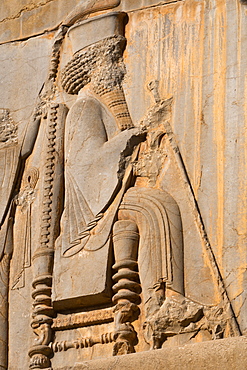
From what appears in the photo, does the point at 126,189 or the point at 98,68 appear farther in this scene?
the point at 98,68

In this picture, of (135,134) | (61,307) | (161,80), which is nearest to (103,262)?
(61,307)

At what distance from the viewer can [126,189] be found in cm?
679

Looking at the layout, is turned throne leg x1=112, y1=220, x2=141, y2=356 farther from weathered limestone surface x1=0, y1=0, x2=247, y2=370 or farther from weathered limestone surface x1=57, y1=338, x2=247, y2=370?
weathered limestone surface x1=57, y1=338, x2=247, y2=370

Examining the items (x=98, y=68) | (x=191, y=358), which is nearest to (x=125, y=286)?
(x=191, y=358)

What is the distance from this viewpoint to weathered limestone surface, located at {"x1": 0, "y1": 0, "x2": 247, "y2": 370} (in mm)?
6334

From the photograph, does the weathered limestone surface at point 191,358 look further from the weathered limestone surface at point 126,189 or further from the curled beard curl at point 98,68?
the curled beard curl at point 98,68

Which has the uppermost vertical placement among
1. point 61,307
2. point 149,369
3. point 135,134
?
point 135,134

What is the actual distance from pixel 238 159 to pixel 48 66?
1792mm

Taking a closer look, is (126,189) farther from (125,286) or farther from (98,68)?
(98,68)

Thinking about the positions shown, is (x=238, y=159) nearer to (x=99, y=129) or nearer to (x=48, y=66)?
(x=99, y=129)

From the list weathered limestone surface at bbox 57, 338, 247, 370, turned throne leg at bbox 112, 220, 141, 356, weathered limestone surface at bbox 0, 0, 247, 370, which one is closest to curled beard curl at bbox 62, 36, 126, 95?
weathered limestone surface at bbox 0, 0, 247, 370

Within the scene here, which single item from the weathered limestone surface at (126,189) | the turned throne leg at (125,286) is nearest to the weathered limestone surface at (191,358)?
the weathered limestone surface at (126,189)

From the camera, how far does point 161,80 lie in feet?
23.1

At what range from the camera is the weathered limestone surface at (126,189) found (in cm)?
633
